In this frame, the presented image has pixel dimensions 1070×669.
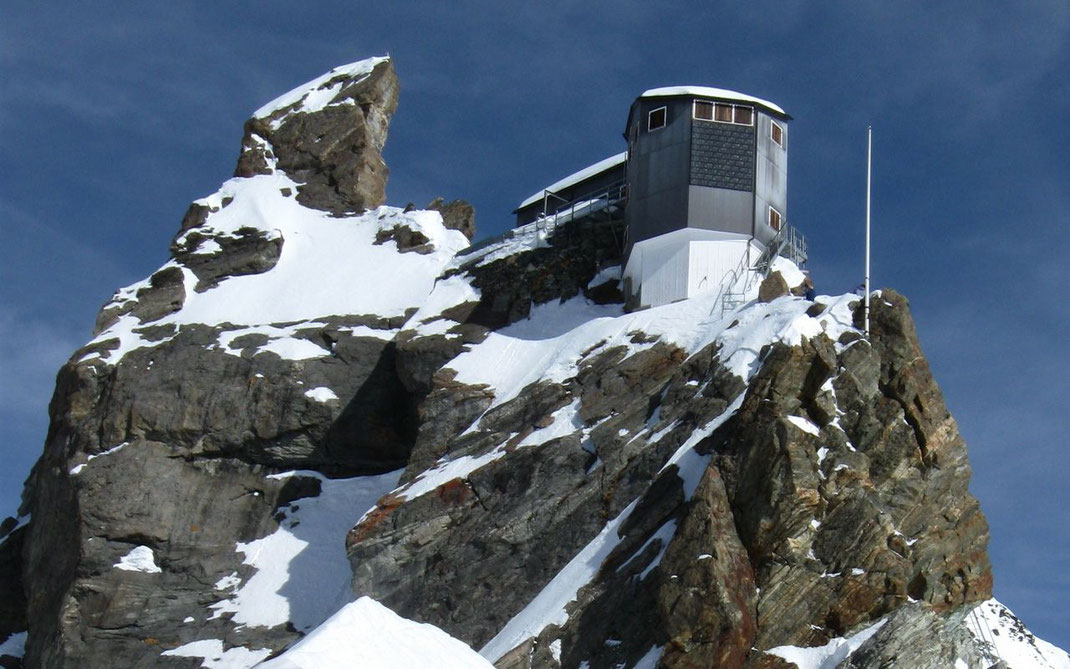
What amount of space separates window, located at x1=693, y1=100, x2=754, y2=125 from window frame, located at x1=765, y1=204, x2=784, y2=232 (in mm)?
3177

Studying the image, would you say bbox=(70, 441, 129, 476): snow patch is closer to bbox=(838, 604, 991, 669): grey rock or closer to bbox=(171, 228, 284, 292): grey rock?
bbox=(171, 228, 284, 292): grey rock

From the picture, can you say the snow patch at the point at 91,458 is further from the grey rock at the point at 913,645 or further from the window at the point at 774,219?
the grey rock at the point at 913,645

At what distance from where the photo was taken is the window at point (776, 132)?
6084 cm

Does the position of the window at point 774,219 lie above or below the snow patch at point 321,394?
above

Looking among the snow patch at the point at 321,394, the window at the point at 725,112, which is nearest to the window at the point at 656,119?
the window at the point at 725,112

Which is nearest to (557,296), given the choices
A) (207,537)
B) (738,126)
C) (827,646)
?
(738,126)

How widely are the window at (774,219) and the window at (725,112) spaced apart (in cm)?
325

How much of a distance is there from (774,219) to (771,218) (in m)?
0.23

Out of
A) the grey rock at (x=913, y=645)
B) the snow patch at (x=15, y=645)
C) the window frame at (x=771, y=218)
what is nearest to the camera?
the grey rock at (x=913, y=645)

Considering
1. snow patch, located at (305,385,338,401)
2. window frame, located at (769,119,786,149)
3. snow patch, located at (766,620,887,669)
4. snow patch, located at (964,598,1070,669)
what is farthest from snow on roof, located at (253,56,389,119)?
snow patch, located at (766,620,887,669)

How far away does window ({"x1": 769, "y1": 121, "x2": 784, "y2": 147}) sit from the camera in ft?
200

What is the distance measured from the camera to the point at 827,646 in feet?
140

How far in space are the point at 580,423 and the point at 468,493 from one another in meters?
4.01

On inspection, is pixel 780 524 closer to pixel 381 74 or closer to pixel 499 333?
pixel 499 333
